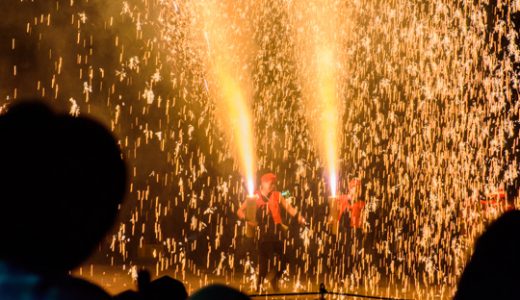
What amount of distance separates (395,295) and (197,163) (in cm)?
918

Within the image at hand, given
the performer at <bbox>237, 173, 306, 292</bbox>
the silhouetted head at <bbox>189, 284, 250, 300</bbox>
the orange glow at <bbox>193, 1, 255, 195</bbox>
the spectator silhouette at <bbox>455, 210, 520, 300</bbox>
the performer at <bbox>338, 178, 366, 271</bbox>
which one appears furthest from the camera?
the orange glow at <bbox>193, 1, 255, 195</bbox>

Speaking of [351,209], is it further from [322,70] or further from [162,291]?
[162,291]

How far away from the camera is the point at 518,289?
5.99 ft

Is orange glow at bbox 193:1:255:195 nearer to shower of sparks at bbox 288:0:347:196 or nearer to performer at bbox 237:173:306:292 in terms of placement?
shower of sparks at bbox 288:0:347:196

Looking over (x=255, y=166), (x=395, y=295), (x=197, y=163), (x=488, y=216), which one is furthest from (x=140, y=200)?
(x=488, y=216)

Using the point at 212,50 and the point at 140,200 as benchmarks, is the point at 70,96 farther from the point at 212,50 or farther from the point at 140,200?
the point at 212,50

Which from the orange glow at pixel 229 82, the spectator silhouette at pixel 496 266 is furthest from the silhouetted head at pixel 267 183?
the spectator silhouette at pixel 496 266

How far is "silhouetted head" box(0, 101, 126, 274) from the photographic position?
1.28 m

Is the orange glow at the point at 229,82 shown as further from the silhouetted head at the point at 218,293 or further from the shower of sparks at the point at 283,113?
the silhouetted head at the point at 218,293

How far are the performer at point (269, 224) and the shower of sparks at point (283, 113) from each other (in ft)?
15.2

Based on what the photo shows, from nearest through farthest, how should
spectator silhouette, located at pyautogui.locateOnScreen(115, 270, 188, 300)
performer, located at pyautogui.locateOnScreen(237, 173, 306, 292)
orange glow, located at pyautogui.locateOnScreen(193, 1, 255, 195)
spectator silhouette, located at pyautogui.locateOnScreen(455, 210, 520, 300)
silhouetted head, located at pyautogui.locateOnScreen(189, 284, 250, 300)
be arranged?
silhouetted head, located at pyautogui.locateOnScreen(189, 284, 250, 300)
spectator silhouette, located at pyautogui.locateOnScreen(455, 210, 520, 300)
spectator silhouette, located at pyautogui.locateOnScreen(115, 270, 188, 300)
performer, located at pyautogui.locateOnScreen(237, 173, 306, 292)
orange glow, located at pyautogui.locateOnScreen(193, 1, 255, 195)

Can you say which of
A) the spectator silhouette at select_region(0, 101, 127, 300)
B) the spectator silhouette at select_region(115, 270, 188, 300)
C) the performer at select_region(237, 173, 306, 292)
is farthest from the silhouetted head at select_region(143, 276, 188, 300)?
the performer at select_region(237, 173, 306, 292)

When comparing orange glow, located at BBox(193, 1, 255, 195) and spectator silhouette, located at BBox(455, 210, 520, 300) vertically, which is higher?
orange glow, located at BBox(193, 1, 255, 195)

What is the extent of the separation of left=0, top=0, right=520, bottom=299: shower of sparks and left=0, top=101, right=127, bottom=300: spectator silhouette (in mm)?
13915
